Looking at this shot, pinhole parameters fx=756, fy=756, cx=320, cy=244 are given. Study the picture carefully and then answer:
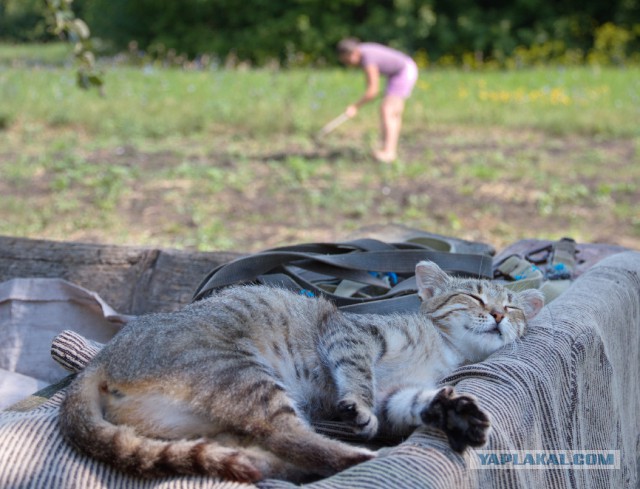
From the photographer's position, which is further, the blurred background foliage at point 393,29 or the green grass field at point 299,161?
the blurred background foliage at point 393,29

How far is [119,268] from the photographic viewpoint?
3943mm

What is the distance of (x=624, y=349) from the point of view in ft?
10.9

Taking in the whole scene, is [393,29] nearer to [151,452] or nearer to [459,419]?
[459,419]

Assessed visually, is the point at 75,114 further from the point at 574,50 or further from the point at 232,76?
the point at 574,50

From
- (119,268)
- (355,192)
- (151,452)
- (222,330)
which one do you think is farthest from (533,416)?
(355,192)

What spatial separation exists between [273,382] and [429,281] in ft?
3.46

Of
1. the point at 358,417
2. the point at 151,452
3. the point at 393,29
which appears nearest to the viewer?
the point at 151,452

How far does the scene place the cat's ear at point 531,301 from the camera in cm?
298

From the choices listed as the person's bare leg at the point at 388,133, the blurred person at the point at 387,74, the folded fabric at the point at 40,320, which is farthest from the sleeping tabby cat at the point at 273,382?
the blurred person at the point at 387,74

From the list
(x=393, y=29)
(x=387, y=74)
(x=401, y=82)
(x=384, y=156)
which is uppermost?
(x=387, y=74)

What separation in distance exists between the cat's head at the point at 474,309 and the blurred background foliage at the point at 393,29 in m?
19.4

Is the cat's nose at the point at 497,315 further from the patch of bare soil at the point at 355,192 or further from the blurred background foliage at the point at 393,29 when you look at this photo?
the blurred background foliage at the point at 393,29

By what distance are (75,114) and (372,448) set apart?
1084cm

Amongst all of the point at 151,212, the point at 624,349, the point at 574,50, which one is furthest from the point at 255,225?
the point at 574,50
